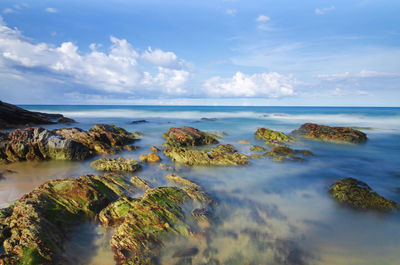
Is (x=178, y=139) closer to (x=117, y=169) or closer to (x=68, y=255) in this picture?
(x=117, y=169)

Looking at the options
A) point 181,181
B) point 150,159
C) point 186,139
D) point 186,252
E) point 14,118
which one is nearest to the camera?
point 186,252

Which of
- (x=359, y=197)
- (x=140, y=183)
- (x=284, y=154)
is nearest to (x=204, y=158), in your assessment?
(x=140, y=183)

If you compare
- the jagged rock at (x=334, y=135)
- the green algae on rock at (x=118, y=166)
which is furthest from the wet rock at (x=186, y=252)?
the jagged rock at (x=334, y=135)

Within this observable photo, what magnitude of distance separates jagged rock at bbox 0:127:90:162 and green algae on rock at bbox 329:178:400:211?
1050 centimetres

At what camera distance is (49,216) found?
4289 millimetres

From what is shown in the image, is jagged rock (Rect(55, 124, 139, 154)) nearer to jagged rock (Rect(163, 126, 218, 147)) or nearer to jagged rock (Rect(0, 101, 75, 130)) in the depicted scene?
jagged rock (Rect(163, 126, 218, 147))

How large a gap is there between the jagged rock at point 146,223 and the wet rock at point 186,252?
0.33 meters

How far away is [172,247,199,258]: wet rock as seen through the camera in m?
3.77

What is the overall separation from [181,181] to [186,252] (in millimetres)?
3525

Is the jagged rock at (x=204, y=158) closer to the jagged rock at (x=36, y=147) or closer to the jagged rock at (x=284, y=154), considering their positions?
the jagged rock at (x=284, y=154)

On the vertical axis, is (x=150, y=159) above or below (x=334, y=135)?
below

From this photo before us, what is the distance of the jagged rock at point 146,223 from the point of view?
3.69 metres

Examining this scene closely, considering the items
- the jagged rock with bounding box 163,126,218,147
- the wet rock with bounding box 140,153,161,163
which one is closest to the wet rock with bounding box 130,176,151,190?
the wet rock with bounding box 140,153,161,163

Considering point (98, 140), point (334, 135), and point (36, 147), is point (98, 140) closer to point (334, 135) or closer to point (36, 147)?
point (36, 147)
